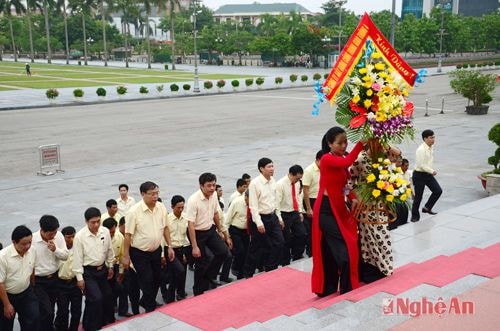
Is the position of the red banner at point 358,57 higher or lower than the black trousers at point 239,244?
higher

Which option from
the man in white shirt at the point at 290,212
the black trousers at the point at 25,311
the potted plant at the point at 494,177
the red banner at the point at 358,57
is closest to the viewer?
the red banner at the point at 358,57

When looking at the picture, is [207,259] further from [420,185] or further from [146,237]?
[420,185]

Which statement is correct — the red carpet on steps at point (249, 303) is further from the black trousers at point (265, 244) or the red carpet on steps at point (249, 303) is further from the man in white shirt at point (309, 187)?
the man in white shirt at point (309, 187)

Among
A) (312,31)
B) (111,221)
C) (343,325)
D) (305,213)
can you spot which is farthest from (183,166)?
(312,31)

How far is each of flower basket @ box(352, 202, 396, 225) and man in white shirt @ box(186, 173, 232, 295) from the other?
2.04 metres

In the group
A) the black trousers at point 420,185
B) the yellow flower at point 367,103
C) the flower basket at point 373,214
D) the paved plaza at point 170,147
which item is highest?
the yellow flower at point 367,103

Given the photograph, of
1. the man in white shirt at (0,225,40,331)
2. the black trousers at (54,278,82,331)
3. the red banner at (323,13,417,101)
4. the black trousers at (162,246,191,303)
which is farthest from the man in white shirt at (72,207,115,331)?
the red banner at (323,13,417,101)

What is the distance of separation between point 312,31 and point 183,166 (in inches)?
2029

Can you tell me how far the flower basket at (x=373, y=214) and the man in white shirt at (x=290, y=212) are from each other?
95.1 inches

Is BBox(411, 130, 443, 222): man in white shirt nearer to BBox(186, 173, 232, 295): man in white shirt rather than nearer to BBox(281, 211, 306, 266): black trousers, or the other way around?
BBox(281, 211, 306, 266): black trousers

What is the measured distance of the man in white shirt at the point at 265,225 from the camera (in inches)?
288

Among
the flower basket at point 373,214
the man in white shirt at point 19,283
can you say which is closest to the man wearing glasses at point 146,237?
the man in white shirt at point 19,283

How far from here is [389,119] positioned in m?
5.04

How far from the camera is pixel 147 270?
6.32 m
